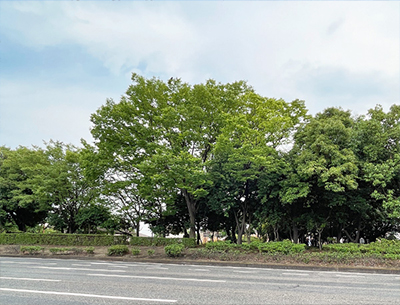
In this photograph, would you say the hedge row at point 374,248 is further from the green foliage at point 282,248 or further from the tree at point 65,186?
the tree at point 65,186

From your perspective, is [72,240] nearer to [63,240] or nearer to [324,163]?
[63,240]

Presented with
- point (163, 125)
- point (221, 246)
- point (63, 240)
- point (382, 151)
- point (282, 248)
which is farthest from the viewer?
point (63, 240)

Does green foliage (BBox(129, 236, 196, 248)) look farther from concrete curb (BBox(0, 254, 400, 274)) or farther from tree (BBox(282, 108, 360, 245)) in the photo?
tree (BBox(282, 108, 360, 245))

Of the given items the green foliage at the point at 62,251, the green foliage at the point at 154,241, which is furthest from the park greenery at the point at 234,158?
the green foliage at the point at 62,251

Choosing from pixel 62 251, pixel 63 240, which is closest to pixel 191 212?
pixel 62 251

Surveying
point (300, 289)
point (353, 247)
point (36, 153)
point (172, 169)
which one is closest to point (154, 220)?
point (172, 169)

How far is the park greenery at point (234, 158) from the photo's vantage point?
16.7 meters

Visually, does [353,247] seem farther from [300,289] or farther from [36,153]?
[36,153]

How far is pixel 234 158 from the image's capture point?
1662cm

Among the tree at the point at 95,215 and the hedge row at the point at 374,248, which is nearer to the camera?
the hedge row at the point at 374,248

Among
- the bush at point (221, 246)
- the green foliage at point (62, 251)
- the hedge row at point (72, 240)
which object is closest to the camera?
the bush at point (221, 246)

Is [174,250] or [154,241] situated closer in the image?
[174,250]

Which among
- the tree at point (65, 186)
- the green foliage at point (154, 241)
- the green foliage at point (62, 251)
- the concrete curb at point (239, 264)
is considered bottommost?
Answer: the concrete curb at point (239, 264)

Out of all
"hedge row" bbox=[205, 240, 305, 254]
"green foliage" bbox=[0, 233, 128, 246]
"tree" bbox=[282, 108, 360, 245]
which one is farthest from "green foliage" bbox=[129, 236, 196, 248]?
"tree" bbox=[282, 108, 360, 245]
